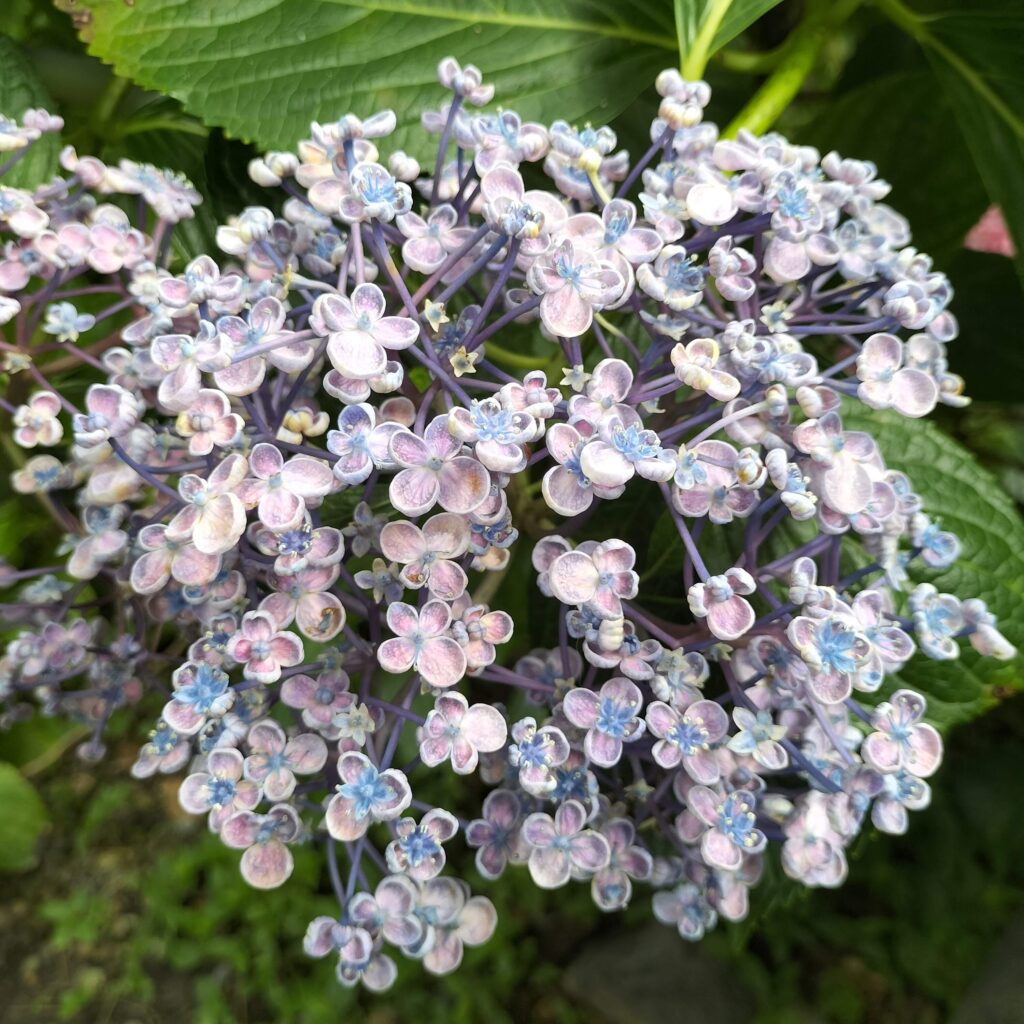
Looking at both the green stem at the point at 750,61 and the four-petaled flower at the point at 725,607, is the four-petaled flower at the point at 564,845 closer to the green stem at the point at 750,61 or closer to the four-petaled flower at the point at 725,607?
the four-petaled flower at the point at 725,607

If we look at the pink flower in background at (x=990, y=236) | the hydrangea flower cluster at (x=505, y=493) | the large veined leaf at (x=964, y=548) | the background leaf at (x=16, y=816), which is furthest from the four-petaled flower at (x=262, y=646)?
the pink flower in background at (x=990, y=236)

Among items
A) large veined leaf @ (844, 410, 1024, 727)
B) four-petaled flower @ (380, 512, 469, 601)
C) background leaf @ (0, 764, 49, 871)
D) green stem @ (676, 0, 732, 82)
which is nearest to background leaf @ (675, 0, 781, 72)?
green stem @ (676, 0, 732, 82)

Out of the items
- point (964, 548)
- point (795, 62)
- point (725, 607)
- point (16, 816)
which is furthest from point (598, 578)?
point (16, 816)

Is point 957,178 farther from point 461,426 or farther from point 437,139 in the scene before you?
point 461,426

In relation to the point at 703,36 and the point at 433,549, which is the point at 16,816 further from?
the point at 703,36

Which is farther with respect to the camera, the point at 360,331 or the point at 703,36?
the point at 703,36

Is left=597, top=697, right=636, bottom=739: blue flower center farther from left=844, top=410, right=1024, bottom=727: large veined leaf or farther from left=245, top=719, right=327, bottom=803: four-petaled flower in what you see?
left=844, top=410, right=1024, bottom=727: large veined leaf
